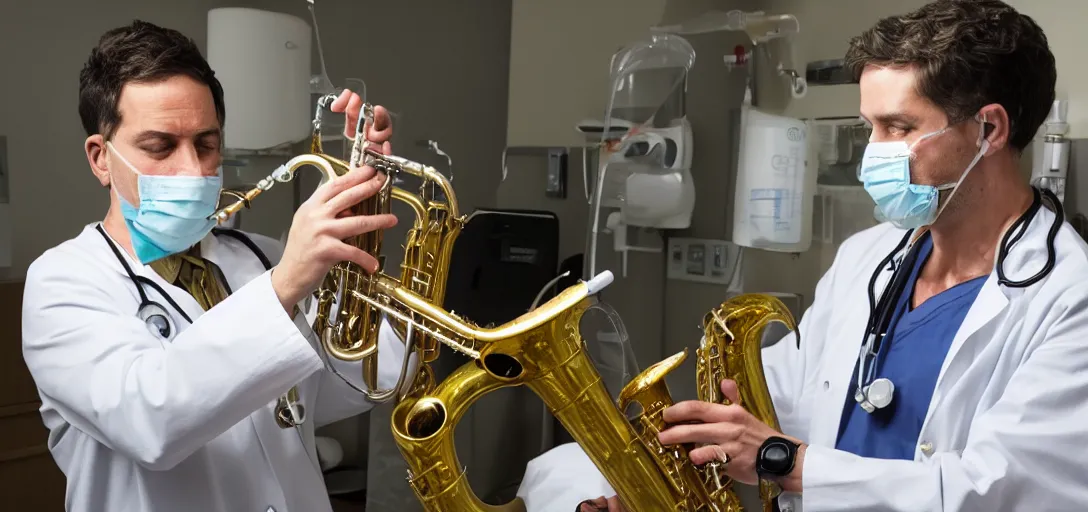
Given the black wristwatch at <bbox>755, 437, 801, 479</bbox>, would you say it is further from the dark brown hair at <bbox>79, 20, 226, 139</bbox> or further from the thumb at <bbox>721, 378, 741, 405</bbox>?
the dark brown hair at <bbox>79, 20, 226, 139</bbox>

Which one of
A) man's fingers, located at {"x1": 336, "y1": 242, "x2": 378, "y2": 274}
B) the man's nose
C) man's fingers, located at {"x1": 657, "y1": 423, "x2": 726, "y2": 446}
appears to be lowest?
man's fingers, located at {"x1": 657, "y1": 423, "x2": 726, "y2": 446}

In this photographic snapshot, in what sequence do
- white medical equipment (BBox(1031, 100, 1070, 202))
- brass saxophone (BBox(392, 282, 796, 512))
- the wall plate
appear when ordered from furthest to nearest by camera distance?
the wall plate → white medical equipment (BBox(1031, 100, 1070, 202)) → brass saxophone (BBox(392, 282, 796, 512))

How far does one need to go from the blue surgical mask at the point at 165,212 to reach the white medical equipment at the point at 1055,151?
63.1 inches

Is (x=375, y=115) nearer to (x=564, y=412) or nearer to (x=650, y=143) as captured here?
(x=564, y=412)

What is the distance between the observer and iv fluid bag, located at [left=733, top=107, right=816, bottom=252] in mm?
2152

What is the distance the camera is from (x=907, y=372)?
1404 mm

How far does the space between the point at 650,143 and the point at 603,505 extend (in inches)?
45.7

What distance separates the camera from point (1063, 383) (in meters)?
1.20

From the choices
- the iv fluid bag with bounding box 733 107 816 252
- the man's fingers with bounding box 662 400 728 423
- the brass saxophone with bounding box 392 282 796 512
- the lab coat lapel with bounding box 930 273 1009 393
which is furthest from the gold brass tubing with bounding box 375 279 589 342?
the iv fluid bag with bounding box 733 107 816 252

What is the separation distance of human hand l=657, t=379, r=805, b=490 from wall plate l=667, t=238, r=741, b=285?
107 cm

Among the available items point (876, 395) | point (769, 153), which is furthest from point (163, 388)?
point (769, 153)

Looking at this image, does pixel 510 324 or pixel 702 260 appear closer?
pixel 510 324

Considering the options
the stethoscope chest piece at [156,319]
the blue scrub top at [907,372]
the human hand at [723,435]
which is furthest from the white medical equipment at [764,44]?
the stethoscope chest piece at [156,319]

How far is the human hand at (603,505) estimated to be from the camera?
1.45 meters
